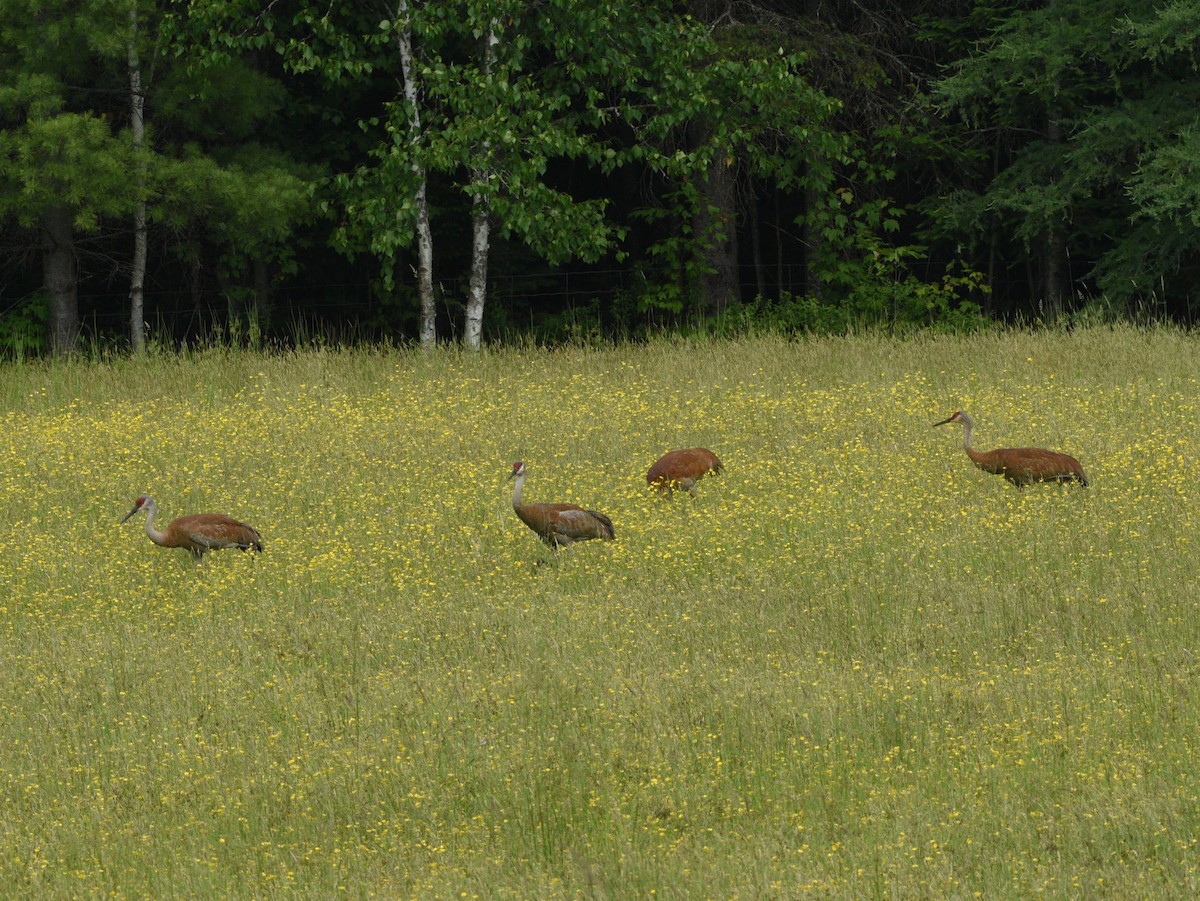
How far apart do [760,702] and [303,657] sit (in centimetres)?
280

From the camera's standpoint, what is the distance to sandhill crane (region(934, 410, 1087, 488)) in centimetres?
1172

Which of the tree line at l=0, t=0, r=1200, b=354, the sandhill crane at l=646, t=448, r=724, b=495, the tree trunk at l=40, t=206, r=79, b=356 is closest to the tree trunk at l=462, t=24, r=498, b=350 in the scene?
the tree line at l=0, t=0, r=1200, b=354

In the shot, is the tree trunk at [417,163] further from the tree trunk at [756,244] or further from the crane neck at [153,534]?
the crane neck at [153,534]

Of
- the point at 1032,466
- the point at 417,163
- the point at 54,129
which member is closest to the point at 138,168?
the point at 54,129

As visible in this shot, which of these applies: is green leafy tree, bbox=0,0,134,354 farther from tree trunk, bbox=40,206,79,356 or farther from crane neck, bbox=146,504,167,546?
crane neck, bbox=146,504,167,546

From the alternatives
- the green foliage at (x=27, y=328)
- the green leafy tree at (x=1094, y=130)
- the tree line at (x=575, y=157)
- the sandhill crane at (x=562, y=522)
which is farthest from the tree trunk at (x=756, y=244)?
the sandhill crane at (x=562, y=522)

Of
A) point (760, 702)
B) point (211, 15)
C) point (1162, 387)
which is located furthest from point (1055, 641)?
point (211, 15)

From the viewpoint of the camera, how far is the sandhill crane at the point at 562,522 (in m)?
10.9

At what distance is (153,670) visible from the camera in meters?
9.09

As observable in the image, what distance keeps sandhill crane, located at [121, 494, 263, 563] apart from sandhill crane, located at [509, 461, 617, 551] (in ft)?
6.39

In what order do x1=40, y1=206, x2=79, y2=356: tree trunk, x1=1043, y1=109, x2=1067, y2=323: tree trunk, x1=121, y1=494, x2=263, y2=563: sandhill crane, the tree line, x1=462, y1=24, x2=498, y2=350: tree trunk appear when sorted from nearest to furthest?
x1=121, y1=494, x2=263, y2=563: sandhill crane → x1=462, y1=24, x2=498, y2=350: tree trunk → the tree line → x1=40, y1=206, x2=79, y2=356: tree trunk → x1=1043, y1=109, x2=1067, y2=323: tree trunk

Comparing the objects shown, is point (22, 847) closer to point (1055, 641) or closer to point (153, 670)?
point (153, 670)

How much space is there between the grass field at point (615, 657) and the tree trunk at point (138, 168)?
5.00 m

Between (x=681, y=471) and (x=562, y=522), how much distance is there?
5.43 ft
